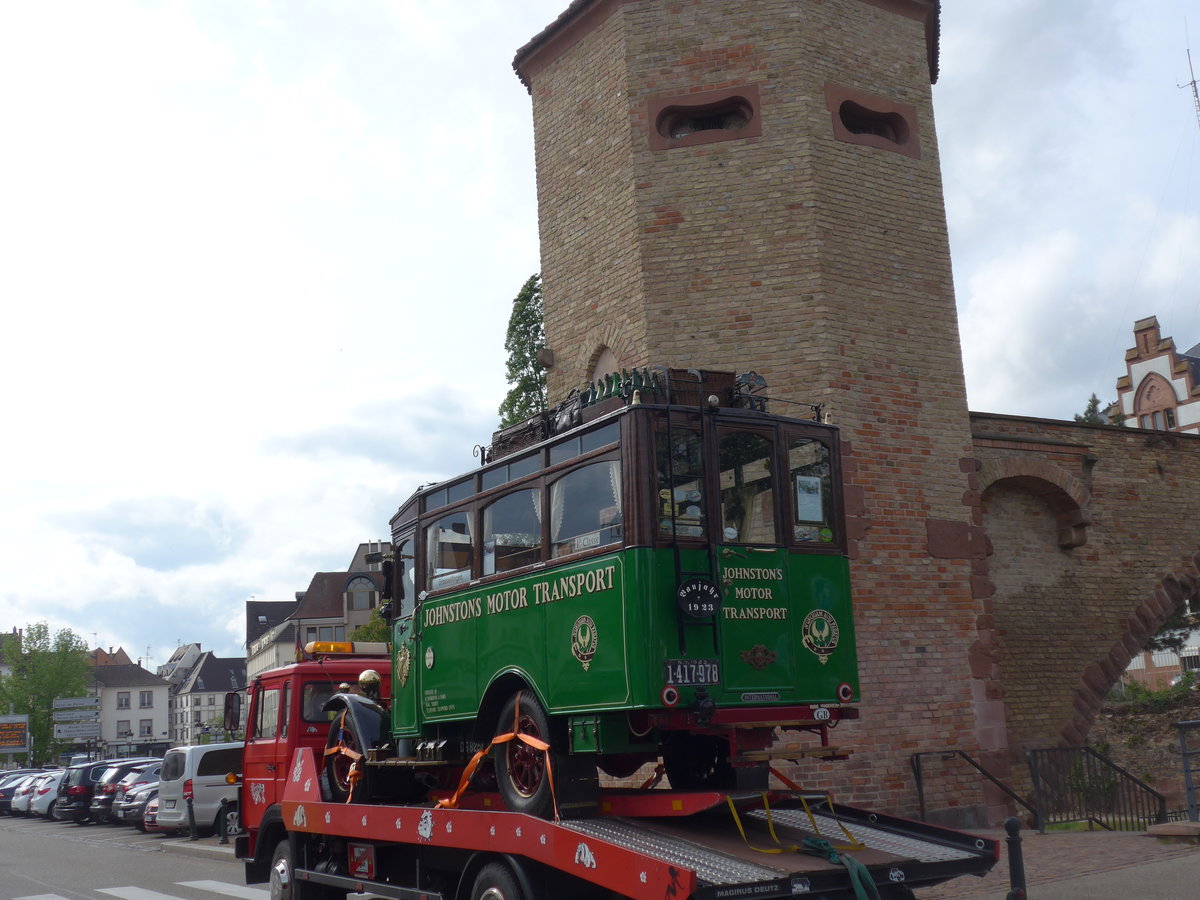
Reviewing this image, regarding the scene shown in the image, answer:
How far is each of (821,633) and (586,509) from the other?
5.93 feet

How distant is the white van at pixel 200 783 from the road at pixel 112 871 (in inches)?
26.0

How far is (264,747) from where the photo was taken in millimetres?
12039

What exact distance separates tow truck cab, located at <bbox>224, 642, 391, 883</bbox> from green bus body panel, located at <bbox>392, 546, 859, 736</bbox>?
3.16 m

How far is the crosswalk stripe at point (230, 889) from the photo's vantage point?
526 inches

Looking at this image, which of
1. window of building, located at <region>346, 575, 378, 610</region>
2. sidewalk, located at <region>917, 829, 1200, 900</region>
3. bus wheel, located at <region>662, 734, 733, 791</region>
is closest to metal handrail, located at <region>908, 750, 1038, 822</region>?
sidewalk, located at <region>917, 829, 1200, 900</region>

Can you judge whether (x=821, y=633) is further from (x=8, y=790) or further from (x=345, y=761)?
(x=8, y=790)

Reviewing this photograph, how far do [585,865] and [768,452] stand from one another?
9.82ft

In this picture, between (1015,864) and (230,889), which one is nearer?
(1015,864)

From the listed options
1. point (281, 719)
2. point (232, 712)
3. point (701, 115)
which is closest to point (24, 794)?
point (232, 712)

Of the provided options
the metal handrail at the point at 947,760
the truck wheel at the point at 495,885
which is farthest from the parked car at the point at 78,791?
the truck wheel at the point at 495,885

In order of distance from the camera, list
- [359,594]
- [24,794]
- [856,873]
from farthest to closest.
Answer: [359,594]
[24,794]
[856,873]

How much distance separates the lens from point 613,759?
8.00 meters

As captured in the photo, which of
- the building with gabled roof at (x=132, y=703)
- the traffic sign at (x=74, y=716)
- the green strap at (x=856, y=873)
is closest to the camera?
the green strap at (x=856, y=873)

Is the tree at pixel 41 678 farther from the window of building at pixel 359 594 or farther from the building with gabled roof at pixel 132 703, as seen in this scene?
the building with gabled roof at pixel 132 703
